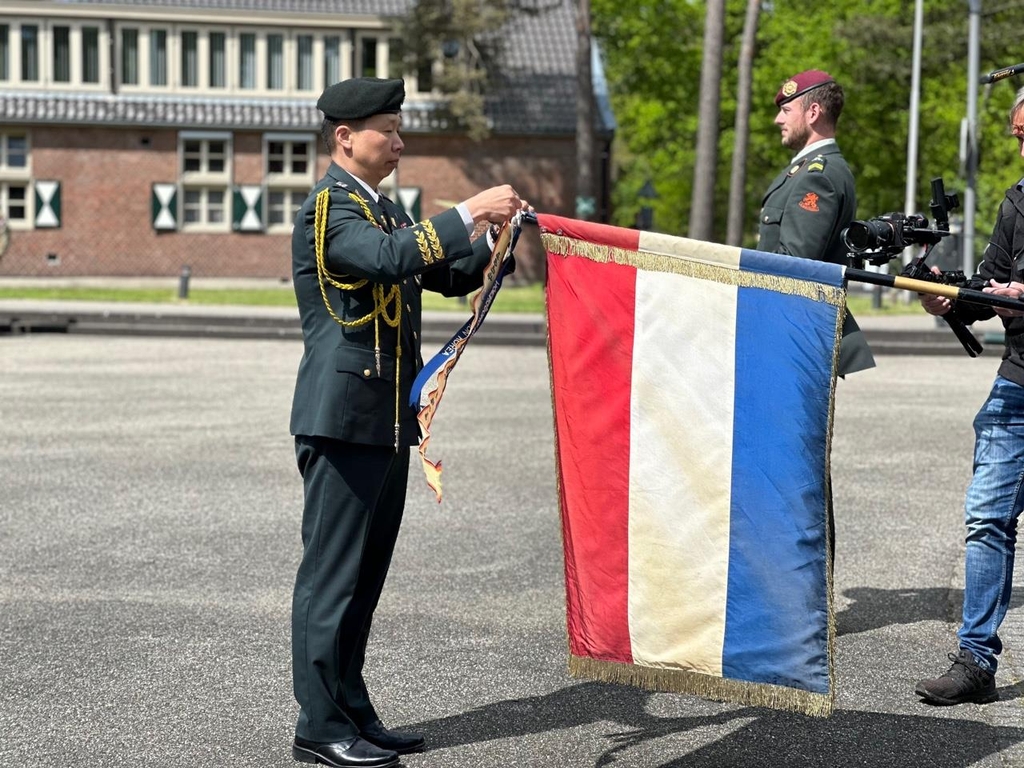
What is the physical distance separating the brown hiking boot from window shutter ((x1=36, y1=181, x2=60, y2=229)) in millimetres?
39604

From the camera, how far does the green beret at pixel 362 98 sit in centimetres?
456

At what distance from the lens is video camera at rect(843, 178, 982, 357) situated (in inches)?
191

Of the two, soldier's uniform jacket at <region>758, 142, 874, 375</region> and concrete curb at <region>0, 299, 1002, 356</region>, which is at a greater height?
soldier's uniform jacket at <region>758, 142, 874, 375</region>

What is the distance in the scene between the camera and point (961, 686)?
17.4 ft

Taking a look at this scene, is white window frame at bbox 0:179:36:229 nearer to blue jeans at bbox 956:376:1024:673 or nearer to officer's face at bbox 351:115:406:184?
officer's face at bbox 351:115:406:184

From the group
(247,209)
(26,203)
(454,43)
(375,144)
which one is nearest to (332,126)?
(375,144)

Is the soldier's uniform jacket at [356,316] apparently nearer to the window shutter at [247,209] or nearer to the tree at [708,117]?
the tree at [708,117]

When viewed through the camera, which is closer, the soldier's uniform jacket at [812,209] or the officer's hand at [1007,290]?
the officer's hand at [1007,290]

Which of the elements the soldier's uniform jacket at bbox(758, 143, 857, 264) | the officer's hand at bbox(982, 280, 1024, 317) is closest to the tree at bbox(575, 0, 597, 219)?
the soldier's uniform jacket at bbox(758, 143, 857, 264)

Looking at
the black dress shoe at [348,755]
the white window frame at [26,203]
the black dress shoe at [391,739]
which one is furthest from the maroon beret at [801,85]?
the white window frame at [26,203]

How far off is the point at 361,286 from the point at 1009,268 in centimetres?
237

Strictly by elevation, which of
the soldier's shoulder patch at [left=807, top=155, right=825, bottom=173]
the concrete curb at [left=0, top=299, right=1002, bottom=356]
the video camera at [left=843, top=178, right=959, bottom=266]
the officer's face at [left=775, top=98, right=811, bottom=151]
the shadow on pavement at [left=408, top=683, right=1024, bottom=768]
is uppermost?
the officer's face at [left=775, top=98, right=811, bottom=151]

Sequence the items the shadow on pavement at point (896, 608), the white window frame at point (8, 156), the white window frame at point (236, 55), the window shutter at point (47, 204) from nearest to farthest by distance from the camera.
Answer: the shadow on pavement at point (896, 608) < the window shutter at point (47, 204) < the white window frame at point (8, 156) < the white window frame at point (236, 55)

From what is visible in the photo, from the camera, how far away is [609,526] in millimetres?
4484
